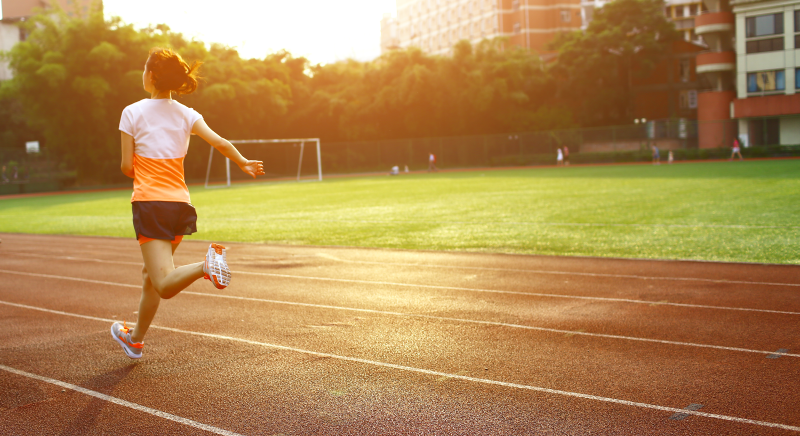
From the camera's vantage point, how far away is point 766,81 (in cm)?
4731

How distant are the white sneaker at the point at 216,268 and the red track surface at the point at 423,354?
762mm

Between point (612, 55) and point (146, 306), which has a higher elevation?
point (612, 55)

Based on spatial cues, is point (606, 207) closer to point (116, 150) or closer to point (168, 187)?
point (168, 187)

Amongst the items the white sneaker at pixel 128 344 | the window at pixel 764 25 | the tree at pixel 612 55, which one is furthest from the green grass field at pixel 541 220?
the tree at pixel 612 55

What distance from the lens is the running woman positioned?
441 cm

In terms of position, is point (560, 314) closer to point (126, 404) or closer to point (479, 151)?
point (126, 404)

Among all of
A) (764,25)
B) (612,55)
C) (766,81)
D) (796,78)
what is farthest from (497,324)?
(612,55)

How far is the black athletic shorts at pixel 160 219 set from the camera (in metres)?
4.41

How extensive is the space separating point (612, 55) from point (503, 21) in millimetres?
25250

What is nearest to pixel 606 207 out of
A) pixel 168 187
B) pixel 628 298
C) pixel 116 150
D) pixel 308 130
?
pixel 628 298

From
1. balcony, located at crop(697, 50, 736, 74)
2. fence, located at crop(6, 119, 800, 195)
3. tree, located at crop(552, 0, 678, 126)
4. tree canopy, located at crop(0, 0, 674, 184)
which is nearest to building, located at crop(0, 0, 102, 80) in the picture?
tree canopy, located at crop(0, 0, 674, 184)

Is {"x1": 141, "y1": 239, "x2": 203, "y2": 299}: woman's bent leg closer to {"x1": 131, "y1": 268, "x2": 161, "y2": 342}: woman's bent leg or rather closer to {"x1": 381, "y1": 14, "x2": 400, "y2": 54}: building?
{"x1": 131, "y1": 268, "x2": 161, "y2": 342}: woman's bent leg

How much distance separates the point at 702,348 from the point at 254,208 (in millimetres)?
19535

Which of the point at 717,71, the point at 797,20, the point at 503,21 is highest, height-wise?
the point at 503,21
